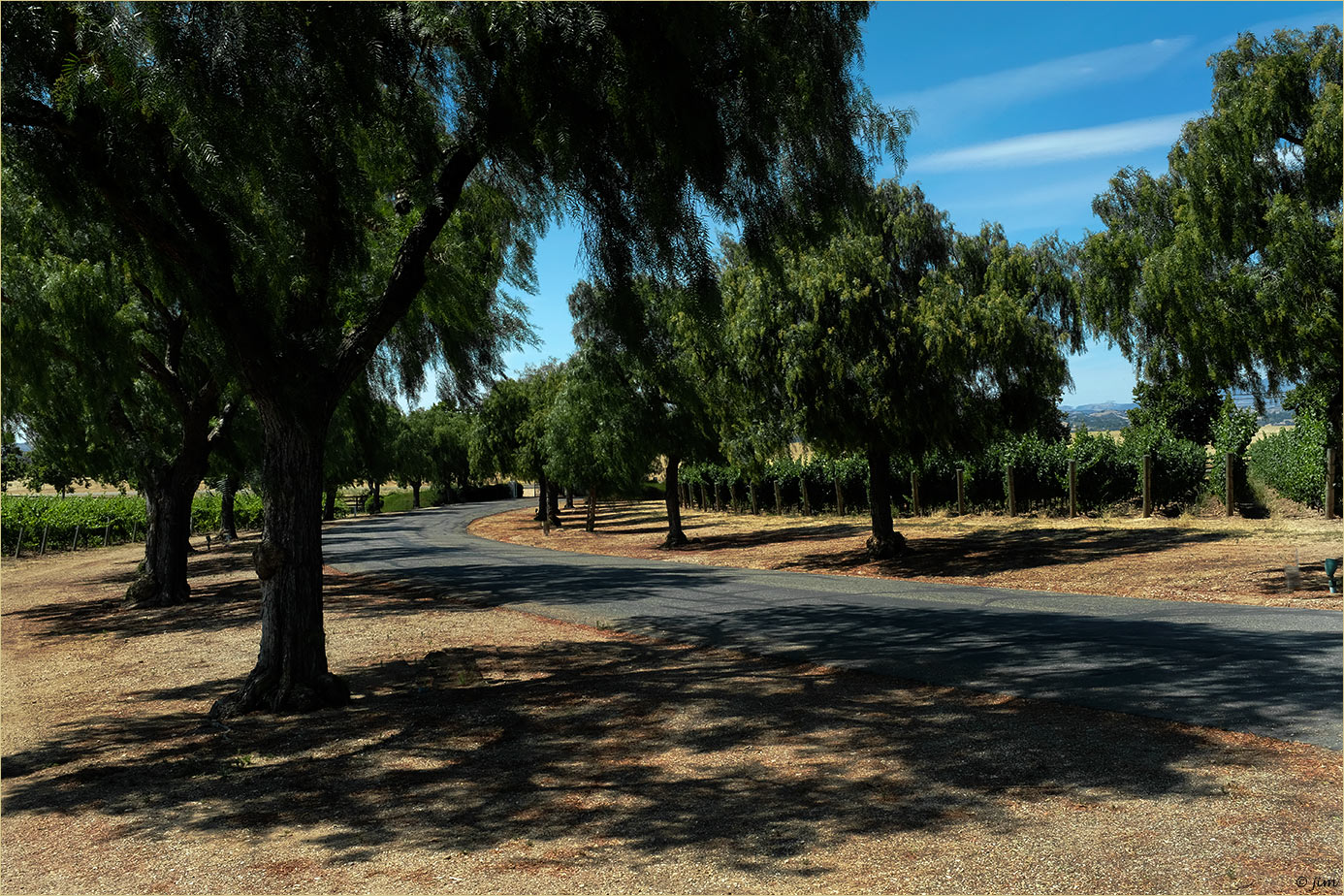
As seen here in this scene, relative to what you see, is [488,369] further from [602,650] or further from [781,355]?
[781,355]

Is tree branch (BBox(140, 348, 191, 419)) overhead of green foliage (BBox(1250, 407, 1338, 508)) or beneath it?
overhead

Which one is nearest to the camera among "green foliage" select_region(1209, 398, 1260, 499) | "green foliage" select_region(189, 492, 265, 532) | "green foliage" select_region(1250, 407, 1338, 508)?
"green foliage" select_region(1250, 407, 1338, 508)

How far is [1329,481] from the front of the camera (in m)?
18.6

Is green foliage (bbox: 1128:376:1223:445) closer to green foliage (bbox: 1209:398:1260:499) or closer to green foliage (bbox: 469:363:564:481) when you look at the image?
green foliage (bbox: 1209:398:1260:499)

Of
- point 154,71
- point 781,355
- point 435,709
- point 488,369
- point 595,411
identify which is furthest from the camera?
point 595,411

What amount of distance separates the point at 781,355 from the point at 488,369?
21.7ft

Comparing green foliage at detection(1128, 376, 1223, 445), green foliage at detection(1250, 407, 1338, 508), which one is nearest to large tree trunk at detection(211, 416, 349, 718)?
green foliage at detection(1250, 407, 1338, 508)

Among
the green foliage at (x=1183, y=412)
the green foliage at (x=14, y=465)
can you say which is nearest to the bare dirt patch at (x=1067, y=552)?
the green foliage at (x=1183, y=412)

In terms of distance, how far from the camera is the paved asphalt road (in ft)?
24.3

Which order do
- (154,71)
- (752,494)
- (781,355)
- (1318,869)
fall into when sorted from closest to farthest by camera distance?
1. (1318,869)
2. (154,71)
3. (781,355)
4. (752,494)

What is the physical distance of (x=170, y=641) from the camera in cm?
1343

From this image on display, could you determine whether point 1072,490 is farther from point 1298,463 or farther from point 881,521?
point 881,521

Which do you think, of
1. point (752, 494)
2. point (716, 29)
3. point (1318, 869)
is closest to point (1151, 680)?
point (1318, 869)

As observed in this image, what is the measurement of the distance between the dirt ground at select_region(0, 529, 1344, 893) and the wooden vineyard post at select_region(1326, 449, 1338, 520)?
14660 millimetres
